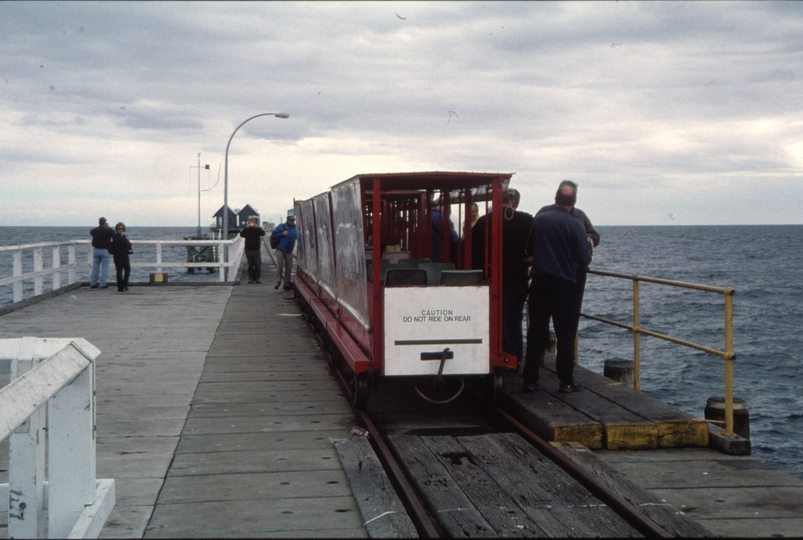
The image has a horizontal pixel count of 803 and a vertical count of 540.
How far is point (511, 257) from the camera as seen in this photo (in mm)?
8836

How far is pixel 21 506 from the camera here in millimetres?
4027

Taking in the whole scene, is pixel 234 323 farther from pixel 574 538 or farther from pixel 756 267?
pixel 756 267

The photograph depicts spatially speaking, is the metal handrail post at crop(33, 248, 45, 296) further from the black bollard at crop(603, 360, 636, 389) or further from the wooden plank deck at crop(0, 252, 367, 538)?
the black bollard at crop(603, 360, 636, 389)

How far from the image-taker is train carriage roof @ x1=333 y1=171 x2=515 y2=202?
7.82m

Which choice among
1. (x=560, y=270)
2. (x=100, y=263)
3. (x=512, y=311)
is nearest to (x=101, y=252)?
(x=100, y=263)

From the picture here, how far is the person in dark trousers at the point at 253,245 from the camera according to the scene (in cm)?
2289

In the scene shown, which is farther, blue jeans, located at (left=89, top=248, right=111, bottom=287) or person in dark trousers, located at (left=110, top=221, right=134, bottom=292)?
blue jeans, located at (left=89, top=248, right=111, bottom=287)

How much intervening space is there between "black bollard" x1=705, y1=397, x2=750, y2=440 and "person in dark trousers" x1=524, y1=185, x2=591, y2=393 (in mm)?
1285

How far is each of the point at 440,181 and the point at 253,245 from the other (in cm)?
1430

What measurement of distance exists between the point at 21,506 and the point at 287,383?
213 inches

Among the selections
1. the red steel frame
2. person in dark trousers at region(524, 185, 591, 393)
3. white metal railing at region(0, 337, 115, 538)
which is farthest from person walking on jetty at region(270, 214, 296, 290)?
white metal railing at region(0, 337, 115, 538)

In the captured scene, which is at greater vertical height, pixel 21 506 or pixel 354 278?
pixel 354 278

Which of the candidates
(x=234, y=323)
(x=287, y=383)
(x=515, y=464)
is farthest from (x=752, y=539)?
(x=234, y=323)

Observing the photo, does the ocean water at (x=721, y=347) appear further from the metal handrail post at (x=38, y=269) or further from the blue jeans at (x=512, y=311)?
the metal handrail post at (x=38, y=269)
